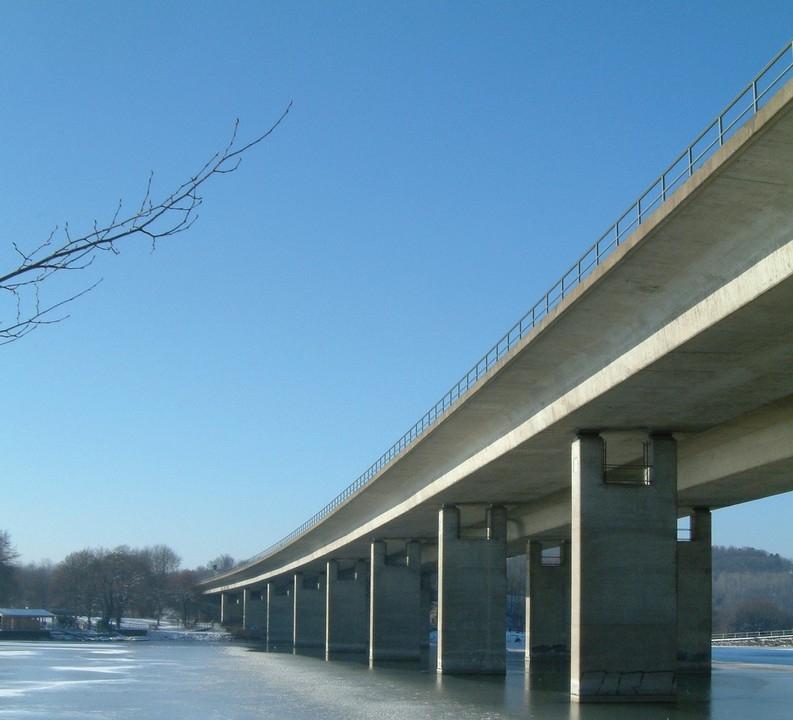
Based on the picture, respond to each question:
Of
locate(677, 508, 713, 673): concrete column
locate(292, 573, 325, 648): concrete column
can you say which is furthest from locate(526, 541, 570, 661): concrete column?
locate(292, 573, 325, 648): concrete column

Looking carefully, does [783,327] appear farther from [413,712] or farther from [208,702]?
[208,702]

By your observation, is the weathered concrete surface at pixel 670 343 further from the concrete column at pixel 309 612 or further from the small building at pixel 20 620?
the small building at pixel 20 620

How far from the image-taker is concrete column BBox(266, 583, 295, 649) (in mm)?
139000

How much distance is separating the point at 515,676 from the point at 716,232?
37544 millimetres

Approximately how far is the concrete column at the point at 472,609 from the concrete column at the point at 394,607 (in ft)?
66.6

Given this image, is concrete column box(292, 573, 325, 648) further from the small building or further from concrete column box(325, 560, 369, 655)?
the small building

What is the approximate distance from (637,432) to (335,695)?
15.2 m

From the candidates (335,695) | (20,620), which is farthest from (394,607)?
(20,620)

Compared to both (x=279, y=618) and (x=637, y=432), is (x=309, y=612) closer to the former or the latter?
(x=279, y=618)

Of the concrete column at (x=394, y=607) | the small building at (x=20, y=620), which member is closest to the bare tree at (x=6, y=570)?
the small building at (x=20, y=620)

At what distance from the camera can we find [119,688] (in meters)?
47.1

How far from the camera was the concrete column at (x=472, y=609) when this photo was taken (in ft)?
185

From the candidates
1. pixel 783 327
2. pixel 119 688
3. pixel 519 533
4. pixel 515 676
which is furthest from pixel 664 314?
pixel 519 533

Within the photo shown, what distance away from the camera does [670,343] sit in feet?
93.1
